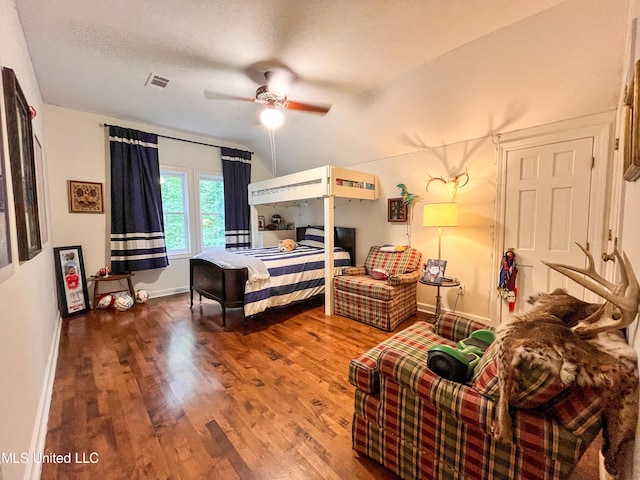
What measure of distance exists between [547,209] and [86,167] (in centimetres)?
567

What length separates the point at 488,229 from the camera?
10.4ft

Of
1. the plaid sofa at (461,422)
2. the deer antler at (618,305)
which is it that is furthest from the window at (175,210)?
the deer antler at (618,305)

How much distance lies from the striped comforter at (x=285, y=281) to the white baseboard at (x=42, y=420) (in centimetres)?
159

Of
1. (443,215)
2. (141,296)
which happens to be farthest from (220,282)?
(443,215)

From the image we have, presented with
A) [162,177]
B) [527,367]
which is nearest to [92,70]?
[162,177]

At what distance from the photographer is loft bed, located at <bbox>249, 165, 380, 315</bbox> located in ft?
11.5

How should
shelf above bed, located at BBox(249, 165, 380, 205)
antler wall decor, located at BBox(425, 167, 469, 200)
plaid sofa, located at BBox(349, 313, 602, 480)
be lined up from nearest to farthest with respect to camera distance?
plaid sofa, located at BBox(349, 313, 602, 480) < antler wall decor, located at BBox(425, 167, 469, 200) < shelf above bed, located at BBox(249, 165, 380, 205)

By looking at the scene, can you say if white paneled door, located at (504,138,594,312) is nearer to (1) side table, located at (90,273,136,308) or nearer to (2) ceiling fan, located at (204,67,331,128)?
(2) ceiling fan, located at (204,67,331,128)

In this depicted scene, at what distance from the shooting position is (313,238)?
4848mm

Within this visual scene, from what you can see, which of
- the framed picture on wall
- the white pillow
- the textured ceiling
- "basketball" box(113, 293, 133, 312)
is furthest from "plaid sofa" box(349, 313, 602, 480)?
"basketball" box(113, 293, 133, 312)

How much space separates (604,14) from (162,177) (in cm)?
530

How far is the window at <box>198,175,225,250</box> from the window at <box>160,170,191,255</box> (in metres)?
0.26

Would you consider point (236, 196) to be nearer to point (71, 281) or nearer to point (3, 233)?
point (71, 281)

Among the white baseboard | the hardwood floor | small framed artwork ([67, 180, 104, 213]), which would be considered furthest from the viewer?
small framed artwork ([67, 180, 104, 213])
